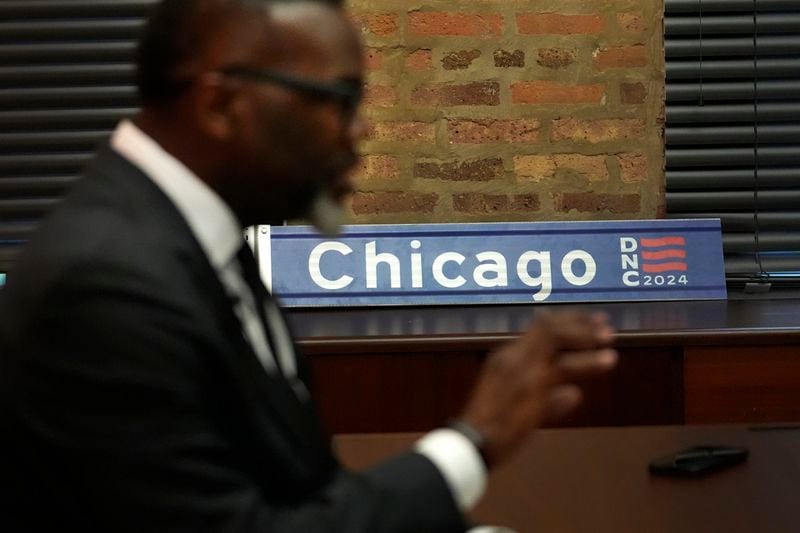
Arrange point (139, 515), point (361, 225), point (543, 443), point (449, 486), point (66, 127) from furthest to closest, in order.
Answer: point (66, 127) < point (361, 225) < point (543, 443) < point (449, 486) < point (139, 515)

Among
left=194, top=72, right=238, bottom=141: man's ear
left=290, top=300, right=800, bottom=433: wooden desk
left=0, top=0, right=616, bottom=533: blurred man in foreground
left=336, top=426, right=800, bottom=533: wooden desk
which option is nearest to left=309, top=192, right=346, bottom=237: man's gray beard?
left=0, top=0, right=616, bottom=533: blurred man in foreground

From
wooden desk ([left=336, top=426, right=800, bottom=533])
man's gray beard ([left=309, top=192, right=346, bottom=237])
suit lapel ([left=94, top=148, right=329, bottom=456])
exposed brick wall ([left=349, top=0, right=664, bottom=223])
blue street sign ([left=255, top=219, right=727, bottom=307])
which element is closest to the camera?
suit lapel ([left=94, top=148, right=329, bottom=456])

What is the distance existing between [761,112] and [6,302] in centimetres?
247

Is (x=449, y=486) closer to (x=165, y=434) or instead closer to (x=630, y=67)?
(x=165, y=434)

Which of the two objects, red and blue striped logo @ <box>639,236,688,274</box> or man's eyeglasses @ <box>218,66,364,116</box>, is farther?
red and blue striped logo @ <box>639,236,688,274</box>

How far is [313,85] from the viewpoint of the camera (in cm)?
107

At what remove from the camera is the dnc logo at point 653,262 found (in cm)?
284

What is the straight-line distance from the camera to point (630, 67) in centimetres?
306

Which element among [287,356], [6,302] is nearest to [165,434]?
[6,302]

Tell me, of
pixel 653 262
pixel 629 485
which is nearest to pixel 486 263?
pixel 653 262

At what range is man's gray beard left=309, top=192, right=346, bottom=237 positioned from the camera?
115 cm

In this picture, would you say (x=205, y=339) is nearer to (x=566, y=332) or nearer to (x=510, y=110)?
(x=566, y=332)

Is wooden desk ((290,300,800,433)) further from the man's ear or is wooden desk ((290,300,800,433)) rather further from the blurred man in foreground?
the man's ear

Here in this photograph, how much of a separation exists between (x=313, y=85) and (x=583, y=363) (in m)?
0.40
